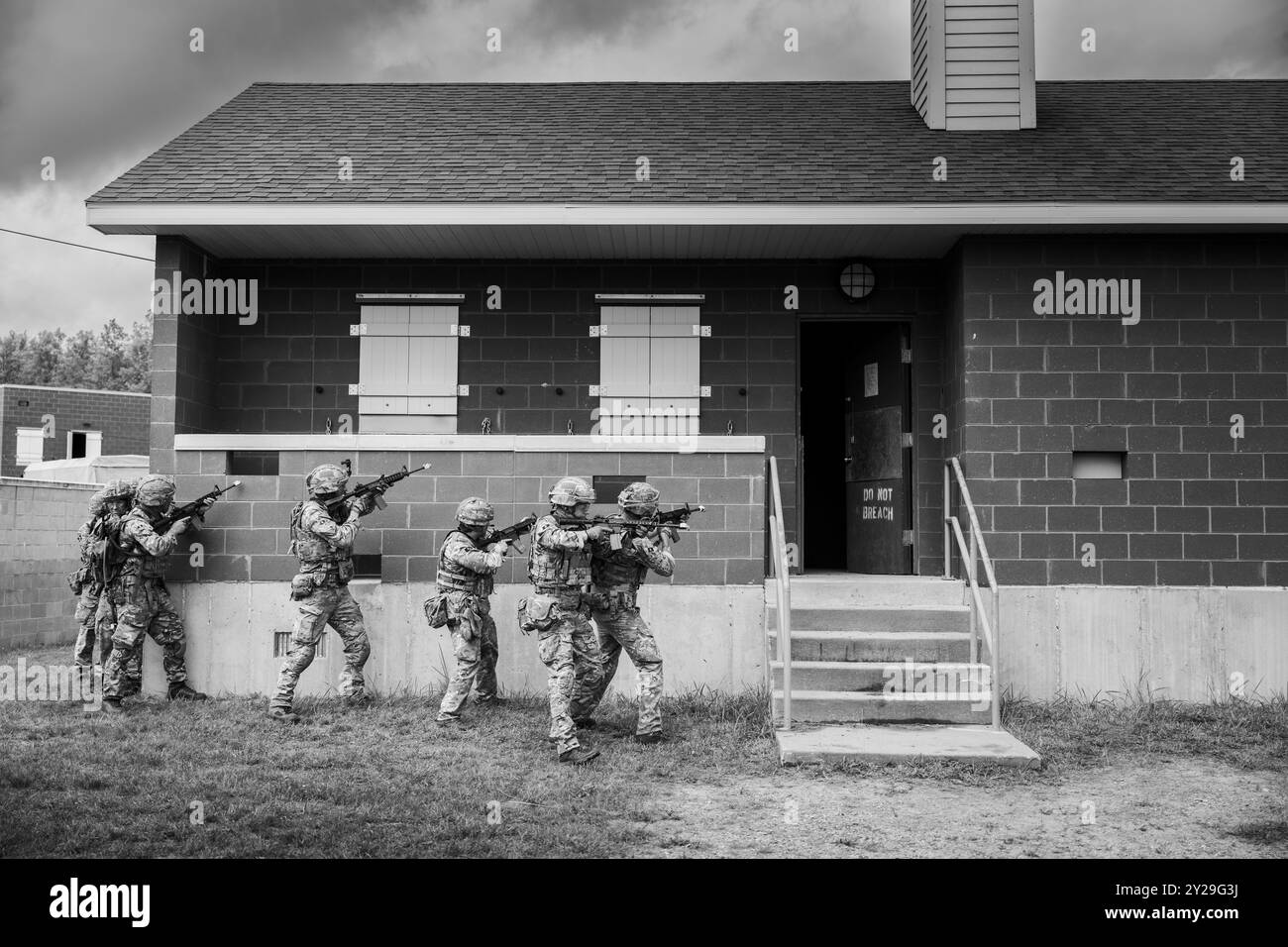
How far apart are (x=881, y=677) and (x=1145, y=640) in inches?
109

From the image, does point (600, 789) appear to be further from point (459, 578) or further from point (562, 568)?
point (459, 578)

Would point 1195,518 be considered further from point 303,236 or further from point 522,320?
point 303,236

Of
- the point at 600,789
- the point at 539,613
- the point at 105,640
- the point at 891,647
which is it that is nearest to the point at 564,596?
the point at 539,613

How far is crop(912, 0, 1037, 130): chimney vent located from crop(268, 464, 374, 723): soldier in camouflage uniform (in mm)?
7128

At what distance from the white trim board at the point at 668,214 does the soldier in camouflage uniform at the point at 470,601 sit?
107 inches

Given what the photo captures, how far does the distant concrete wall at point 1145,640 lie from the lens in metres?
8.83

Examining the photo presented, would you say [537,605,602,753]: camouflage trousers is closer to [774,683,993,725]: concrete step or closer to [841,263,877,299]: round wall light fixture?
[774,683,993,725]: concrete step

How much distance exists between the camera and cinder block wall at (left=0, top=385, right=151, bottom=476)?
30109 millimetres

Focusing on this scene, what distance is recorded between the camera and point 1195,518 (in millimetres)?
9047

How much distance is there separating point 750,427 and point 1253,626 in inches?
189

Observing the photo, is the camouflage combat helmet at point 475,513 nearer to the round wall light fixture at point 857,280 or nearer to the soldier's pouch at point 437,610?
the soldier's pouch at point 437,610

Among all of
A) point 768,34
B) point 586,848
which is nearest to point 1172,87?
point 768,34

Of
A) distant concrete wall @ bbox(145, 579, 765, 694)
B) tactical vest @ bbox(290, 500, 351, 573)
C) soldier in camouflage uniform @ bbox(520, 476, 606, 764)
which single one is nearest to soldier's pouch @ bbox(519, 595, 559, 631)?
soldier in camouflage uniform @ bbox(520, 476, 606, 764)

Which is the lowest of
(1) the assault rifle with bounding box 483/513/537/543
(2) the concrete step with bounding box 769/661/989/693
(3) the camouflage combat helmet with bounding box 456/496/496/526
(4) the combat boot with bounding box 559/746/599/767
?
(4) the combat boot with bounding box 559/746/599/767
